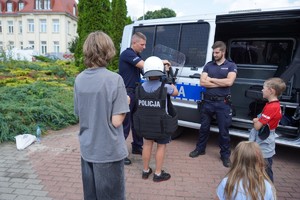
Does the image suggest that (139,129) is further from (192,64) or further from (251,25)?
(251,25)

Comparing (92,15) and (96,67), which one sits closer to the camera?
(96,67)

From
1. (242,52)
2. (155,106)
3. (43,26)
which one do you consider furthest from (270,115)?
(43,26)

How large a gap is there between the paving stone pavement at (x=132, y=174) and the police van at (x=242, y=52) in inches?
20.2

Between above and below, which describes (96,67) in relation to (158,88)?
above

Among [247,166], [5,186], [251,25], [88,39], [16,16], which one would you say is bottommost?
[5,186]

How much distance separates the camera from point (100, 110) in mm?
1985

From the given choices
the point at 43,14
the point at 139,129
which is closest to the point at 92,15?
the point at 139,129

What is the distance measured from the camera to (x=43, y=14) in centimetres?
3953

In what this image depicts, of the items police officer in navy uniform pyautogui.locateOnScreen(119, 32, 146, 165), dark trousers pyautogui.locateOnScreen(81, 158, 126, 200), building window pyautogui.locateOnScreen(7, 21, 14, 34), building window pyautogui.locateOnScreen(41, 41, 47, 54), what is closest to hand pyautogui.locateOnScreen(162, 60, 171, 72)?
police officer in navy uniform pyautogui.locateOnScreen(119, 32, 146, 165)

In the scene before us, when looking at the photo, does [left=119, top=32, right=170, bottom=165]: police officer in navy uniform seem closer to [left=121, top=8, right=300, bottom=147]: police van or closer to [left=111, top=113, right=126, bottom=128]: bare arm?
[left=121, top=8, right=300, bottom=147]: police van

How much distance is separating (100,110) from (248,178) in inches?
45.9

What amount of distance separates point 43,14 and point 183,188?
42.2 metres

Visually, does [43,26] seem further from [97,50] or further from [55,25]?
[97,50]

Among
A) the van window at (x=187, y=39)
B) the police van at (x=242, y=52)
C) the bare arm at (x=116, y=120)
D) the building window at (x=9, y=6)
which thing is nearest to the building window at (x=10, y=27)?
the building window at (x=9, y=6)
